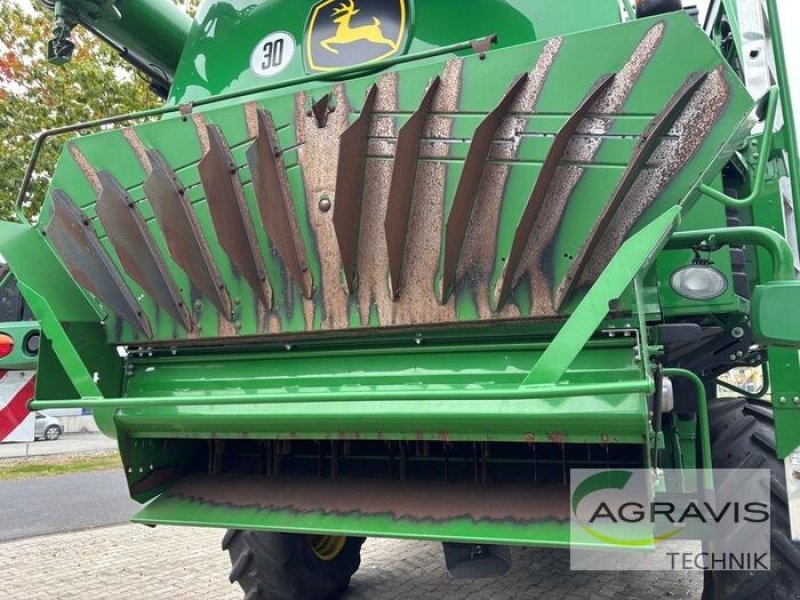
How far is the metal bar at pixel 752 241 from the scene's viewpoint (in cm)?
216

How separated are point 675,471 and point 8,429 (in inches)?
115

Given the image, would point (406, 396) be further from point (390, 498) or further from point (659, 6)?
point (659, 6)

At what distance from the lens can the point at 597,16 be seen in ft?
9.75

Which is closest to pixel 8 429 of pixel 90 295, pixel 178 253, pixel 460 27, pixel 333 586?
pixel 90 295

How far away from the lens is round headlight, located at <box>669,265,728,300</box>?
95.6 inches

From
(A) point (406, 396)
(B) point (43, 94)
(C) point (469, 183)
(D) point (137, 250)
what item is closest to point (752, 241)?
(C) point (469, 183)

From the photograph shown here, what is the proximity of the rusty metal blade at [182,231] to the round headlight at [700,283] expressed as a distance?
1.72 metres

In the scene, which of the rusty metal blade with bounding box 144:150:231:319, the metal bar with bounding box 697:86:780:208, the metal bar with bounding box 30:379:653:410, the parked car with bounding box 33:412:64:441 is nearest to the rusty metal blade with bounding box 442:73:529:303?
the metal bar with bounding box 30:379:653:410

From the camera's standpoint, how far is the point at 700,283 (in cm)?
245

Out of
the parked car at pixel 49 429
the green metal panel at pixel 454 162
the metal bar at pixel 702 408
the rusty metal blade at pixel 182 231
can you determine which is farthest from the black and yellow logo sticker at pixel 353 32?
the parked car at pixel 49 429

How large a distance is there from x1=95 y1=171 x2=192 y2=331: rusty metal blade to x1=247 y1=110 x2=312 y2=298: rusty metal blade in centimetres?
53

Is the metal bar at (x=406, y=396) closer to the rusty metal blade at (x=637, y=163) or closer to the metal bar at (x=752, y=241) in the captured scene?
the rusty metal blade at (x=637, y=163)

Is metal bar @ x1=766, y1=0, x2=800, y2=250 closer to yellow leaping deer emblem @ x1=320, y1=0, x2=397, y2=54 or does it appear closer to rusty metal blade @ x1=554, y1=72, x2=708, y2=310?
rusty metal blade @ x1=554, y1=72, x2=708, y2=310

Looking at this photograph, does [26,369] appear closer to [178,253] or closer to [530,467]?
[178,253]
